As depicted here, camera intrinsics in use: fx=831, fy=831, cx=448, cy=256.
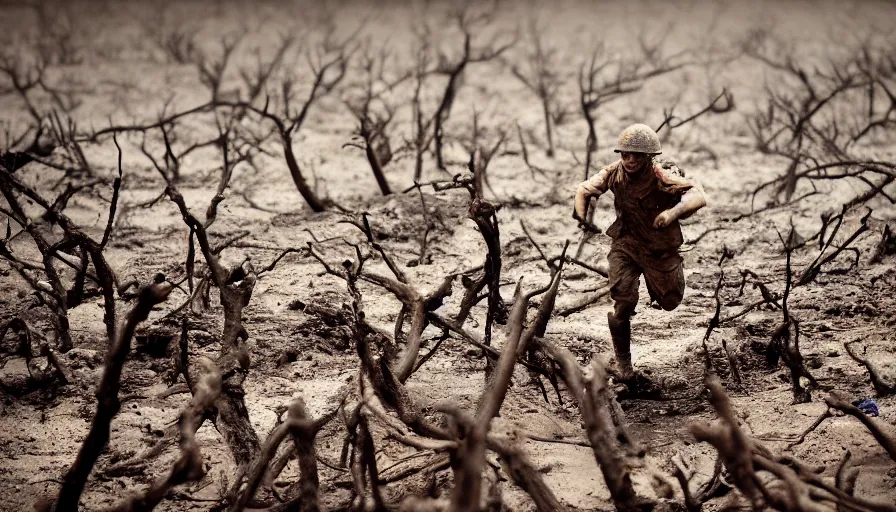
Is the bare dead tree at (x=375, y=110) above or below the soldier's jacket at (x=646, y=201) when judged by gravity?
above

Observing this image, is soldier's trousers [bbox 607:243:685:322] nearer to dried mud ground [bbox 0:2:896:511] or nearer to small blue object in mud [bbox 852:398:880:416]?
dried mud ground [bbox 0:2:896:511]

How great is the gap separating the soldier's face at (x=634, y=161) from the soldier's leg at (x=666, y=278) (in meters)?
0.51

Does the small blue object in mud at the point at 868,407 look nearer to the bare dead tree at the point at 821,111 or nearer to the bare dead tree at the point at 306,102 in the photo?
the bare dead tree at the point at 821,111

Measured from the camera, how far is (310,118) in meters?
10.6

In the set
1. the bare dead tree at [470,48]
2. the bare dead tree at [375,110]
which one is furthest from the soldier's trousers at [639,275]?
the bare dead tree at [470,48]

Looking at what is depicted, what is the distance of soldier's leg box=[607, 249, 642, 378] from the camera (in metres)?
4.39

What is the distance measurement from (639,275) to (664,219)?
567 mm

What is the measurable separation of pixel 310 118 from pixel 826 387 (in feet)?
25.1

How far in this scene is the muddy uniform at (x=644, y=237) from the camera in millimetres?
4137

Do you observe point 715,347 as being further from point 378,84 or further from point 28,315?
point 378,84

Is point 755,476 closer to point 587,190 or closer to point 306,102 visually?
point 587,190

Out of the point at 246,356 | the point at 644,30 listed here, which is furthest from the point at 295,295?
the point at 644,30

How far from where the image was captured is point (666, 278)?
171 inches

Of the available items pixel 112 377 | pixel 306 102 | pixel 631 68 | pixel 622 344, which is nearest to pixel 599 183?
pixel 622 344
